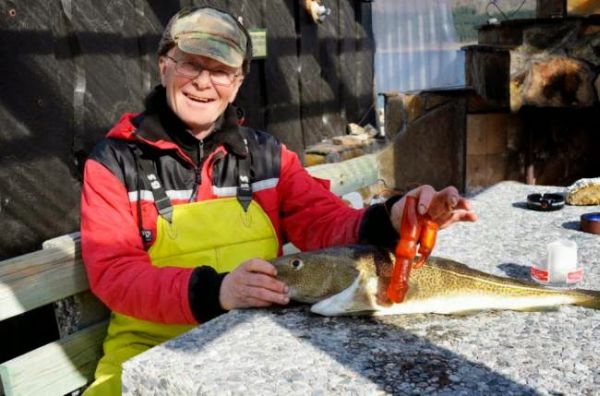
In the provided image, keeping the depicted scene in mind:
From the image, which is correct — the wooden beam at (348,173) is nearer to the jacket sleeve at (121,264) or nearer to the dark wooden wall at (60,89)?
the dark wooden wall at (60,89)

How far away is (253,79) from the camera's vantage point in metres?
5.45

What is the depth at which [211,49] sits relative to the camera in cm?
273

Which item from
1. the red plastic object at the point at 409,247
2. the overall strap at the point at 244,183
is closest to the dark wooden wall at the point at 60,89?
the overall strap at the point at 244,183

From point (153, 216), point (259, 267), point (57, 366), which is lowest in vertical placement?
point (57, 366)

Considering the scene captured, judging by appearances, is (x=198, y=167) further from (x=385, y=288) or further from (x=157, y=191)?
(x=385, y=288)

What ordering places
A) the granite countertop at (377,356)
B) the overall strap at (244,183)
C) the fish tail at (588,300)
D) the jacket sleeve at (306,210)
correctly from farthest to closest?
the jacket sleeve at (306,210)
the overall strap at (244,183)
the fish tail at (588,300)
the granite countertop at (377,356)

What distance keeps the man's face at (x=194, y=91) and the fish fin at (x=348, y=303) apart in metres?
0.97

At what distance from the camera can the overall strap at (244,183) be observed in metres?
2.93

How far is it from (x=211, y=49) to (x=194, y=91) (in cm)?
20

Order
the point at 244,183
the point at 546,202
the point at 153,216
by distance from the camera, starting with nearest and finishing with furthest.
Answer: the point at 153,216, the point at 244,183, the point at 546,202

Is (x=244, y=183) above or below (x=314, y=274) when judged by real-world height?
above

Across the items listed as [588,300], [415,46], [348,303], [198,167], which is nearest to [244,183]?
[198,167]

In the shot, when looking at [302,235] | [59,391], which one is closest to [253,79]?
[302,235]

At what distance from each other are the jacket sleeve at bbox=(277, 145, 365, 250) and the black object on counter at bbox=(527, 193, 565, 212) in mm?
1652
